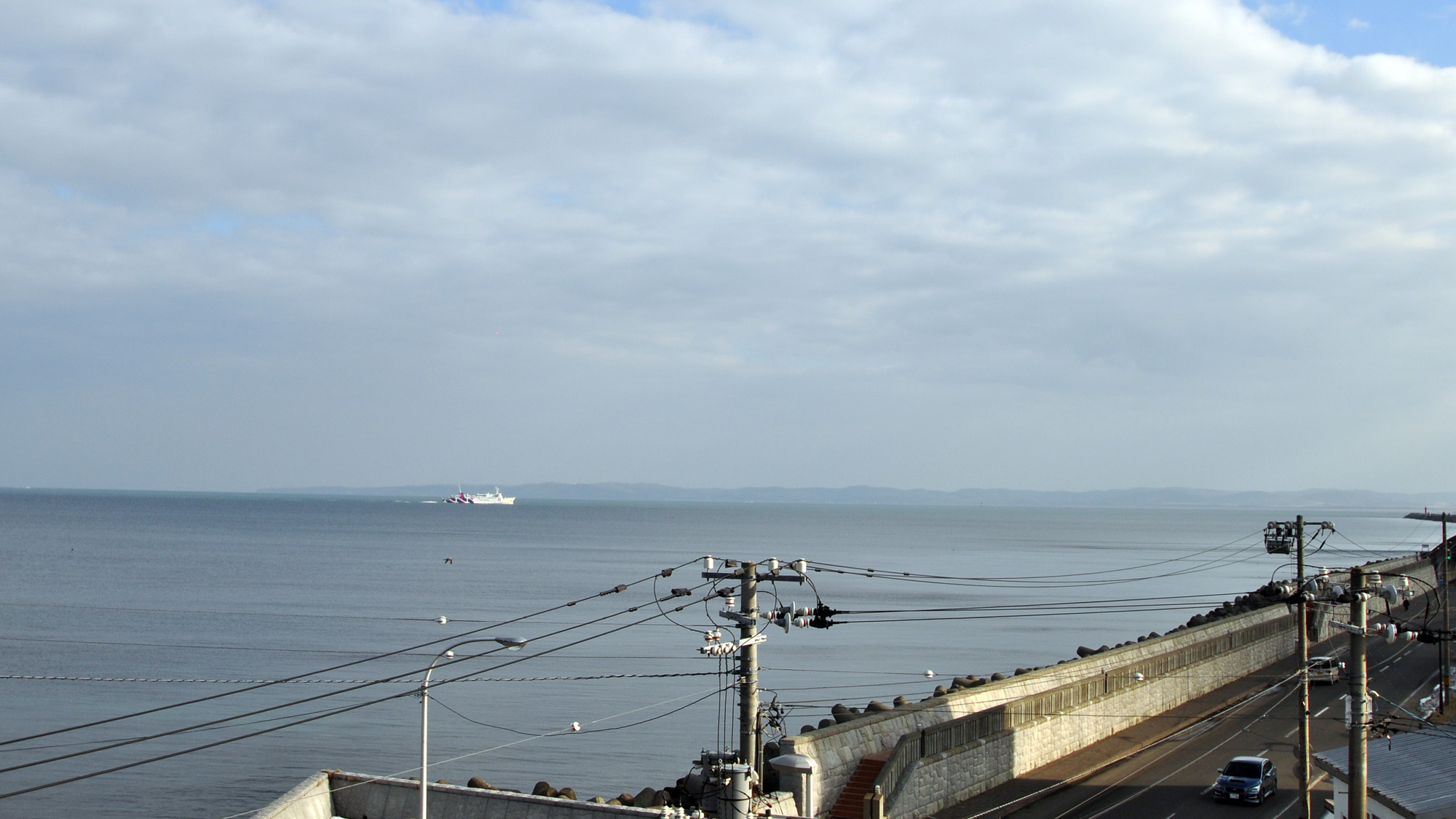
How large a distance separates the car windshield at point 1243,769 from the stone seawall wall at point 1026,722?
496 centimetres

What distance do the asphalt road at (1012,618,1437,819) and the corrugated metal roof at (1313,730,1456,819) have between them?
170 cm

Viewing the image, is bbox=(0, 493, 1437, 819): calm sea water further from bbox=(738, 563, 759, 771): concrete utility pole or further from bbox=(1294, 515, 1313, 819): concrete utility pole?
bbox=(1294, 515, 1313, 819): concrete utility pole

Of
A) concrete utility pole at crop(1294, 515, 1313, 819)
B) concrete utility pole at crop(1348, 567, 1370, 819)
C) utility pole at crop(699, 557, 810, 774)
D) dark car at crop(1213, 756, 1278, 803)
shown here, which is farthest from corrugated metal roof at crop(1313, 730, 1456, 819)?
utility pole at crop(699, 557, 810, 774)

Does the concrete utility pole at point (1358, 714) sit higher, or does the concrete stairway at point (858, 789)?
the concrete utility pole at point (1358, 714)

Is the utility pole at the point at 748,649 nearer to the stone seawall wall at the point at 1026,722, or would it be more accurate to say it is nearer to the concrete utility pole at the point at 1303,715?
the stone seawall wall at the point at 1026,722

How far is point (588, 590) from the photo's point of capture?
11581 cm

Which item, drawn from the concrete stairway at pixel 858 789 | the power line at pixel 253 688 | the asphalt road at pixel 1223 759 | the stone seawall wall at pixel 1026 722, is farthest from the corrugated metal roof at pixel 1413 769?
the power line at pixel 253 688

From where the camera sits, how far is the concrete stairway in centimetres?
2558

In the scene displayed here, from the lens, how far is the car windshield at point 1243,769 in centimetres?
3131

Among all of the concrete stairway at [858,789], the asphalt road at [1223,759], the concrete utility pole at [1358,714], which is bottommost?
the asphalt road at [1223,759]

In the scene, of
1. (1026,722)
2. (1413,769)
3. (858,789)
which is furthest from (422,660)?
(1413,769)

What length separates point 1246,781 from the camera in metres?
31.0

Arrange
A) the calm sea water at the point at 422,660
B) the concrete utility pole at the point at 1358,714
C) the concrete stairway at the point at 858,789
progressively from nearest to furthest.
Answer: the concrete utility pole at the point at 1358,714, the concrete stairway at the point at 858,789, the calm sea water at the point at 422,660

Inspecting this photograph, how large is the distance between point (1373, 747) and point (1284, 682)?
21882 millimetres
